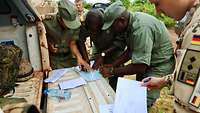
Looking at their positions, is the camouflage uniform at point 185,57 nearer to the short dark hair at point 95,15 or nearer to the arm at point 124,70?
the arm at point 124,70

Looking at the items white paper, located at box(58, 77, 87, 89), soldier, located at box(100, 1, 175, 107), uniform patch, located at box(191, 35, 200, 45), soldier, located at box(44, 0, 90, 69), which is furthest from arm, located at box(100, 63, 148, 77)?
uniform patch, located at box(191, 35, 200, 45)

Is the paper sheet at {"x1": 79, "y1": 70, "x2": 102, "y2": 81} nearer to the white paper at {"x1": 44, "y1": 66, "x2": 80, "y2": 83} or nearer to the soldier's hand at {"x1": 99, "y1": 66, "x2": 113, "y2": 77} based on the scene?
the soldier's hand at {"x1": 99, "y1": 66, "x2": 113, "y2": 77}

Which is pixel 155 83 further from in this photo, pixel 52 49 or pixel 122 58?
pixel 52 49

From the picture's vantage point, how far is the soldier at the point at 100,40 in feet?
12.7

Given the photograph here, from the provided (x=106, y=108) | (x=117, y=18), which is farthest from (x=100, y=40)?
(x=106, y=108)

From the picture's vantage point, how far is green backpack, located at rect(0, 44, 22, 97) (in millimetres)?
3130

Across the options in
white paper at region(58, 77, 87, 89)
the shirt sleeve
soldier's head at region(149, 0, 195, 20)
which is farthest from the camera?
the shirt sleeve

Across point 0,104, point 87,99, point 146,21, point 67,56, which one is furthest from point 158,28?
point 0,104

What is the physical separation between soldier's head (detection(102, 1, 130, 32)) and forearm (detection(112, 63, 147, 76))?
0.42 meters

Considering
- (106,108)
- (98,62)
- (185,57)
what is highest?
(185,57)

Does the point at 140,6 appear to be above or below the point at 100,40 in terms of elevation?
above

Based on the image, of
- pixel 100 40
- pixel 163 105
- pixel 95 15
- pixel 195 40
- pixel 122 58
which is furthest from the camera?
pixel 163 105

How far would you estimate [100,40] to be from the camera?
4.25 meters

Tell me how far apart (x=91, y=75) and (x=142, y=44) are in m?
0.67
